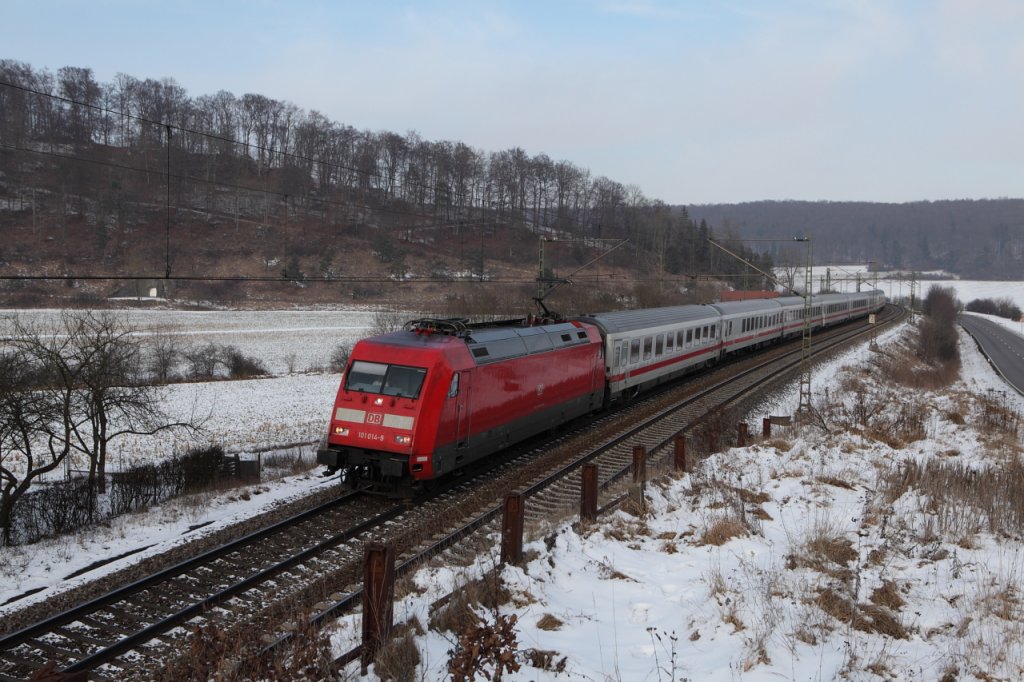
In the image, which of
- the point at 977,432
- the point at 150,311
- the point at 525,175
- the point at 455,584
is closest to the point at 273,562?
the point at 455,584

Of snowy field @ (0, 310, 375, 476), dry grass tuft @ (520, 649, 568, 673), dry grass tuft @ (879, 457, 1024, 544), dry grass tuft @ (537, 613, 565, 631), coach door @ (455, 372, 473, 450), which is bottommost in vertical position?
snowy field @ (0, 310, 375, 476)

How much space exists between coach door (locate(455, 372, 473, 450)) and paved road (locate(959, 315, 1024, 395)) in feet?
122

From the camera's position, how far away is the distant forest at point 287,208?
186ft

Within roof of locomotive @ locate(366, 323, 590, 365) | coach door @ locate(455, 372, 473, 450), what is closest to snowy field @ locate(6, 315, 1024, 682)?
coach door @ locate(455, 372, 473, 450)

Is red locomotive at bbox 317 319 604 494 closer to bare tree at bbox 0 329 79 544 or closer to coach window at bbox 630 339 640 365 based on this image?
bare tree at bbox 0 329 79 544

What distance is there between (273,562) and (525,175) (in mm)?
69977

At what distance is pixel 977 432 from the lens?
1931 centimetres

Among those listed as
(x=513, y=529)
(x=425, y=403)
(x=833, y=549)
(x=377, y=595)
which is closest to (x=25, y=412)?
(x=425, y=403)

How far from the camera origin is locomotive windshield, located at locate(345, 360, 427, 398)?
13.6 metres

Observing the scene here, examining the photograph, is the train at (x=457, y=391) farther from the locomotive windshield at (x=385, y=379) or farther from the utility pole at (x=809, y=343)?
the utility pole at (x=809, y=343)

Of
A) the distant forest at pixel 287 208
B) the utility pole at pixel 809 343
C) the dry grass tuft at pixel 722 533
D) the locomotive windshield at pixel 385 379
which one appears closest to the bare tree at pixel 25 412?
the locomotive windshield at pixel 385 379

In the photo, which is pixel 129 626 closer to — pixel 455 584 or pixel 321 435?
pixel 455 584

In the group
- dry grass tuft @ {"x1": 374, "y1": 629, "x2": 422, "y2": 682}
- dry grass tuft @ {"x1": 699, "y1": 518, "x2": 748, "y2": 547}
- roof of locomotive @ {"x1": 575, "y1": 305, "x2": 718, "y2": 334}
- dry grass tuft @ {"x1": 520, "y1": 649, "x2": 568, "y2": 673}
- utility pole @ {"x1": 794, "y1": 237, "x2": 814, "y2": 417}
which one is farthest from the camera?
roof of locomotive @ {"x1": 575, "y1": 305, "x2": 718, "y2": 334}

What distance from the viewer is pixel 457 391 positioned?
46.1 ft
